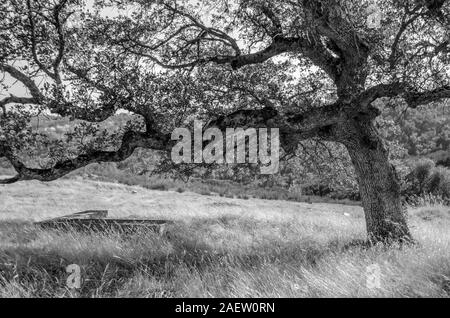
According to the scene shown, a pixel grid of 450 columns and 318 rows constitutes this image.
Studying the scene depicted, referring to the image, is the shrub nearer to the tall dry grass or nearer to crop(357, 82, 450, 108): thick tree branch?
the tall dry grass

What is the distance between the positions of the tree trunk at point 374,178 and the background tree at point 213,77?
2 centimetres

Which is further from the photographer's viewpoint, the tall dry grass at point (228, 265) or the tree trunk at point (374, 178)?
Answer: the tree trunk at point (374, 178)

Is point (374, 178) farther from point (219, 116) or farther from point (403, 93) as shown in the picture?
point (219, 116)

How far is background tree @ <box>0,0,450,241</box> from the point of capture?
738cm

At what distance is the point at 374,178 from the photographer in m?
8.55

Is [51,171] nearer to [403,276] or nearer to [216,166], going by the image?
[216,166]

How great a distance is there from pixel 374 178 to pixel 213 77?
14.4ft

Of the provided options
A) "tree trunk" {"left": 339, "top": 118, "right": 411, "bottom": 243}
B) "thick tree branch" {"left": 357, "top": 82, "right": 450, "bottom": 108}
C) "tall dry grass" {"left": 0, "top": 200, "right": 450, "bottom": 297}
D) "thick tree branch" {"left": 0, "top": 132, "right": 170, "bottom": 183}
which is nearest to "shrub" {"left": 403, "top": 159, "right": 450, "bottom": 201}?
"tall dry grass" {"left": 0, "top": 200, "right": 450, "bottom": 297}

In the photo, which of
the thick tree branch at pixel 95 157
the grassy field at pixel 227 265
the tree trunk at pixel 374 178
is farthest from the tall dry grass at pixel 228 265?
the thick tree branch at pixel 95 157

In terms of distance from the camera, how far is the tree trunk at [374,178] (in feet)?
27.5

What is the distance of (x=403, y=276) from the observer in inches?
190

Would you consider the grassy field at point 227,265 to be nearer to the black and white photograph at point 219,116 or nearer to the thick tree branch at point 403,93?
the black and white photograph at point 219,116

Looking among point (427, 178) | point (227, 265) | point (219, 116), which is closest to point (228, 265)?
point (227, 265)

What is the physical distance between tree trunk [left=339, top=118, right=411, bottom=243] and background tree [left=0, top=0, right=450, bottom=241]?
0.02 meters
